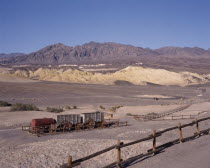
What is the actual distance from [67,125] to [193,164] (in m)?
14.5

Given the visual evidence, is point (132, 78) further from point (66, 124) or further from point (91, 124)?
point (66, 124)

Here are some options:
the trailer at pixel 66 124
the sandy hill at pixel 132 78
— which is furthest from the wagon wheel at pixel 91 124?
the sandy hill at pixel 132 78

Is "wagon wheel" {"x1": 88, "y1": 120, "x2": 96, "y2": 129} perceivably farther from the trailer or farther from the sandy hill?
the sandy hill

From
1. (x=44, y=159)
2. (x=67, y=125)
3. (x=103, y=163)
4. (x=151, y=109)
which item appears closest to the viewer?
(x=103, y=163)

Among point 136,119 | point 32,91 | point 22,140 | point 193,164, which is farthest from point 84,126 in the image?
point 32,91

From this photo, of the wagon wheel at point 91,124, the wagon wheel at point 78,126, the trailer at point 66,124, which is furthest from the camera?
the wagon wheel at point 91,124

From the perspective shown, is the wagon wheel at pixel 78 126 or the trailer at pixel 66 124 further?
the wagon wheel at pixel 78 126

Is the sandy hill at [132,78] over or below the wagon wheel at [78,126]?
over

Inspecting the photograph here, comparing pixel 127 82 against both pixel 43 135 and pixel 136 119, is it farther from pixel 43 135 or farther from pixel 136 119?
pixel 43 135

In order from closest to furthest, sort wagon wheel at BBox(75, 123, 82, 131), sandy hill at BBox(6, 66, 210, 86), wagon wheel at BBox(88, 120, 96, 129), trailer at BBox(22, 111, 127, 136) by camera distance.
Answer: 1. trailer at BBox(22, 111, 127, 136)
2. wagon wheel at BBox(75, 123, 82, 131)
3. wagon wheel at BBox(88, 120, 96, 129)
4. sandy hill at BBox(6, 66, 210, 86)

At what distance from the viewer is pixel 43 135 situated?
2167 centimetres

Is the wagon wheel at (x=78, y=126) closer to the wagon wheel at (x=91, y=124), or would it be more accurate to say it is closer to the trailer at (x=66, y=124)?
the trailer at (x=66, y=124)

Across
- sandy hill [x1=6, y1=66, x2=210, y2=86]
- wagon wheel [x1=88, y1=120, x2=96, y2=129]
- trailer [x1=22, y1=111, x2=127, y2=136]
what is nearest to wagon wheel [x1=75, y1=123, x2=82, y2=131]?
trailer [x1=22, y1=111, x2=127, y2=136]

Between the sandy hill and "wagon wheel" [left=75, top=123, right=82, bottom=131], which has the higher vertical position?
the sandy hill
